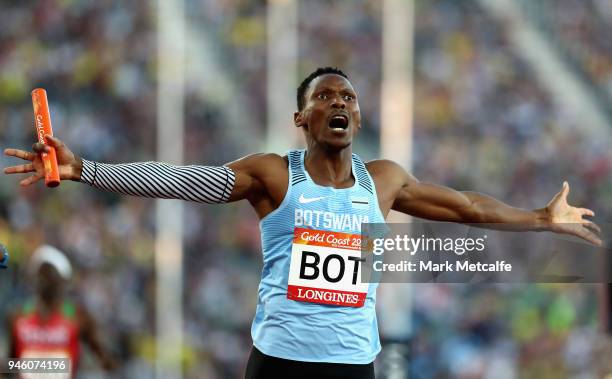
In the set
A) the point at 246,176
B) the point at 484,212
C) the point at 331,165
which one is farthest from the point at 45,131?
the point at 484,212

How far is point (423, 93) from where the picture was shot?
1186 cm

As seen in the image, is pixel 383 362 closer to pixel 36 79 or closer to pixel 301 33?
pixel 301 33

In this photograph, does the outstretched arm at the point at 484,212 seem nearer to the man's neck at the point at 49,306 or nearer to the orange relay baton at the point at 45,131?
the orange relay baton at the point at 45,131

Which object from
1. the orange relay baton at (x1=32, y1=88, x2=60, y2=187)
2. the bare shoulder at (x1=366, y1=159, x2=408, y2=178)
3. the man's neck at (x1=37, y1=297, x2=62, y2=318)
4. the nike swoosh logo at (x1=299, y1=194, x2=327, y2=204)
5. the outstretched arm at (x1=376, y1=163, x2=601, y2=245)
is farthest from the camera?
the man's neck at (x1=37, y1=297, x2=62, y2=318)

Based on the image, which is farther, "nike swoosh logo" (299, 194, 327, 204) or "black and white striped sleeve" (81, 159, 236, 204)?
"nike swoosh logo" (299, 194, 327, 204)

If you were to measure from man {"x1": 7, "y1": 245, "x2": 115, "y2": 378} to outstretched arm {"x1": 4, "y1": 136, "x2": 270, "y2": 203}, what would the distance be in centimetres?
356

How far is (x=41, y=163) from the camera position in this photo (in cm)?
420

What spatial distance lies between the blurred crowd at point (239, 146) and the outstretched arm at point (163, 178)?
5.81m

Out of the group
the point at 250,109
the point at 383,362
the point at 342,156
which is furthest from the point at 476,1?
the point at 342,156

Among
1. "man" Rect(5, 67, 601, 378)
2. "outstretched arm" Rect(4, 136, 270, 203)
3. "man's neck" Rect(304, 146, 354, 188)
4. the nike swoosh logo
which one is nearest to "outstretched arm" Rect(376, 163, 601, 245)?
"man" Rect(5, 67, 601, 378)

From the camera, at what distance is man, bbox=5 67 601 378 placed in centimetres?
436

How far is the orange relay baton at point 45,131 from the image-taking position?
412 centimetres

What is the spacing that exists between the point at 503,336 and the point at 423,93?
3.13 meters

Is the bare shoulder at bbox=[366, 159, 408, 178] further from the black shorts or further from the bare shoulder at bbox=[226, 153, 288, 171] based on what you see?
the black shorts
